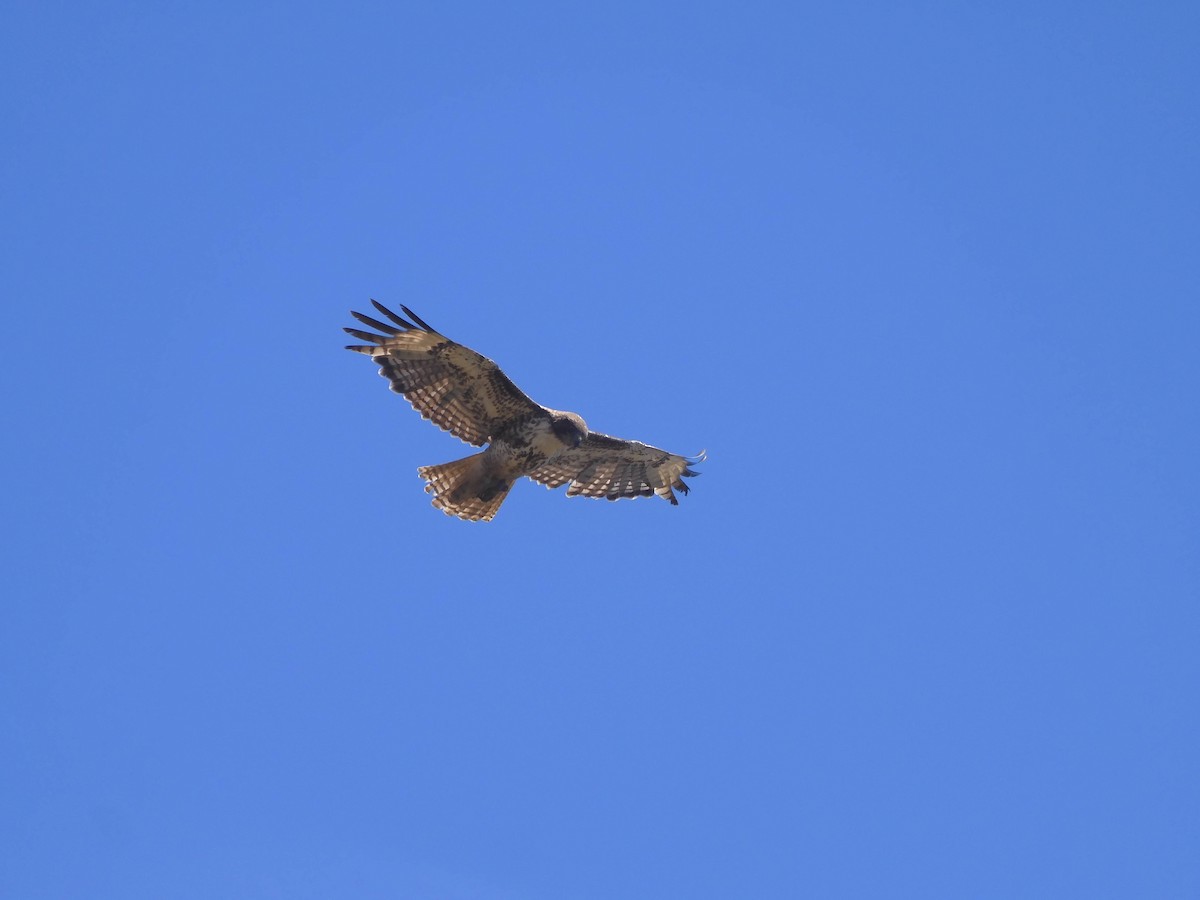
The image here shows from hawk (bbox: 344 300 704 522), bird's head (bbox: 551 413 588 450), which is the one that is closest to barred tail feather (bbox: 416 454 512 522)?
hawk (bbox: 344 300 704 522)

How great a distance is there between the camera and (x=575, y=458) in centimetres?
2036

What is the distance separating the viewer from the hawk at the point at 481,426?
18.4 meters

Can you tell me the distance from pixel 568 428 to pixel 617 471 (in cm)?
195

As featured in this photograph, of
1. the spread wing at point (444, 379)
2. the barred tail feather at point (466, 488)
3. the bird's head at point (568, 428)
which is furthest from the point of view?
the barred tail feather at point (466, 488)

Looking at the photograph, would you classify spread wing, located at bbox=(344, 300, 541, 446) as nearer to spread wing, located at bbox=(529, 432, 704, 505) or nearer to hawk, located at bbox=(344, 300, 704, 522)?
hawk, located at bbox=(344, 300, 704, 522)

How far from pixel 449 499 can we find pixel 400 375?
183cm

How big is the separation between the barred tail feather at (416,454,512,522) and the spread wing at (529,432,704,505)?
0.72 metres

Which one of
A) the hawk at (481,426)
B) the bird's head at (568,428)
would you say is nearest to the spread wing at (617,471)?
the hawk at (481,426)

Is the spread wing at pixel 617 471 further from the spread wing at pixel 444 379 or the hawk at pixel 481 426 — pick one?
the spread wing at pixel 444 379

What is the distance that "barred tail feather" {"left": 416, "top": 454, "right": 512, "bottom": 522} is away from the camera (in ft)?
64.1

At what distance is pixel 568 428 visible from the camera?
1911 cm

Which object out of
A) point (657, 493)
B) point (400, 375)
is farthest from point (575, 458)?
point (400, 375)

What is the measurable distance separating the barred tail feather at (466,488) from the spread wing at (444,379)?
43 centimetres

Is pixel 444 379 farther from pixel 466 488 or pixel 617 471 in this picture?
pixel 617 471
